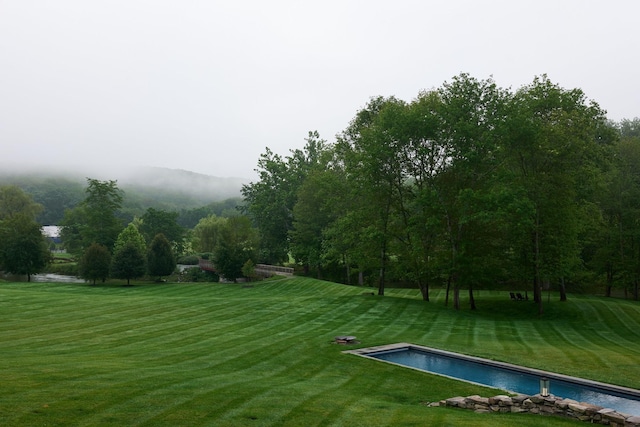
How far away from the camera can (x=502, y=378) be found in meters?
16.4

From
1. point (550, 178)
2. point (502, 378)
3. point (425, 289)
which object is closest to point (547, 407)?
point (502, 378)

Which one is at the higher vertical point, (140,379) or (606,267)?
(606,267)

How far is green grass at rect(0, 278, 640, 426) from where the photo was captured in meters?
10.2

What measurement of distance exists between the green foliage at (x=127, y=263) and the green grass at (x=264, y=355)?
20.6 metres

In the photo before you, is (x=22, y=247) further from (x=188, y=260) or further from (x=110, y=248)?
(x=188, y=260)

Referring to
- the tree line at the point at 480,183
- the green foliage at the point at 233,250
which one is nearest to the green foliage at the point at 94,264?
the green foliage at the point at 233,250

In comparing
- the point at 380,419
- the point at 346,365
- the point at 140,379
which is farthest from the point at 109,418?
the point at 346,365

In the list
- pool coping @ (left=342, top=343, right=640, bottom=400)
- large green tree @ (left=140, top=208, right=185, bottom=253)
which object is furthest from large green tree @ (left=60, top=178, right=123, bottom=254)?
pool coping @ (left=342, top=343, right=640, bottom=400)

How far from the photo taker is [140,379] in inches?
484

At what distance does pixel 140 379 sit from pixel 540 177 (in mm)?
31246

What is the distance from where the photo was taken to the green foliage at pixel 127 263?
53.8 meters

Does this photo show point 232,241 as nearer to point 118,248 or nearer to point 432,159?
Answer: point 118,248

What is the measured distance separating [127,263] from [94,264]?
3.51 m

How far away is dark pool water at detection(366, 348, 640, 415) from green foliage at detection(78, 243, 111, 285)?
1729 inches
